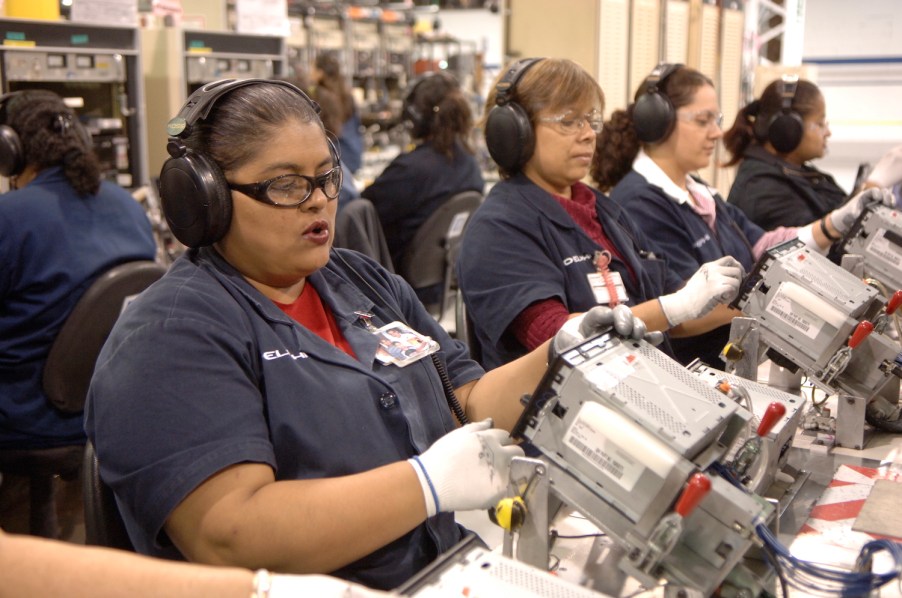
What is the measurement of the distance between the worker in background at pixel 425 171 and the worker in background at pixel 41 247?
4.55ft

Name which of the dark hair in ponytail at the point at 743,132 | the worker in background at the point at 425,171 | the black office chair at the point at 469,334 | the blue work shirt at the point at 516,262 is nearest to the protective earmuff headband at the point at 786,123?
the dark hair in ponytail at the point at 743,132

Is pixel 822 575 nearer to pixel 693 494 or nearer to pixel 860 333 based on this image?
pixel 693 494

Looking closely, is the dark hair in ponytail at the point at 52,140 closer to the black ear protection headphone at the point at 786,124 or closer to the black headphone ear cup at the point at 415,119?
the black headphone ear cup at the point at 415,119

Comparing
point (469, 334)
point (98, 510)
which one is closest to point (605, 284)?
point (469, 334)

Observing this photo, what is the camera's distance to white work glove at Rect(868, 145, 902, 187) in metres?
3.57

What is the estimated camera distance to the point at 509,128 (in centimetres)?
208

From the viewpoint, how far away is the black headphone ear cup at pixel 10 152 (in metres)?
2.43

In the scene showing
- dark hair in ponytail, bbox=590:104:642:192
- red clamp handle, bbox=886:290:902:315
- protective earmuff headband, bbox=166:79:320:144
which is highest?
protective earmuff headband, bbox=166:79:320:144

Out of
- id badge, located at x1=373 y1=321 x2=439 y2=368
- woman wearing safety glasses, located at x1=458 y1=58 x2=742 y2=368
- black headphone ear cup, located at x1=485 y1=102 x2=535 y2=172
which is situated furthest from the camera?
black headphone ear cup, located at x1=485 y1=102 x2=535 y2=172

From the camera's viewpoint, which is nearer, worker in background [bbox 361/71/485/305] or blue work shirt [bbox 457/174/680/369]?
blue work shirt [bbox 457/174/680/369]

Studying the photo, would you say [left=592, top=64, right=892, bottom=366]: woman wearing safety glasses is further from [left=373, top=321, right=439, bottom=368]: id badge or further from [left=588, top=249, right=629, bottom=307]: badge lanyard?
[left=373, top=321, right=439, bottom=368]: id badge

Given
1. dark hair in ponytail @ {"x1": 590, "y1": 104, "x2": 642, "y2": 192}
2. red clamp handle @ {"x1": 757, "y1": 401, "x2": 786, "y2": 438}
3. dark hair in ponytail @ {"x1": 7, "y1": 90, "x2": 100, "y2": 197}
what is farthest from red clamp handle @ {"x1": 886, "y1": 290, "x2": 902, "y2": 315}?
dark hair in ponytail @ {"x1": 7, "y1": 90, "x2": 100, "y2": 197}

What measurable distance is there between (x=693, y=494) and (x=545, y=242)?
1152 mm

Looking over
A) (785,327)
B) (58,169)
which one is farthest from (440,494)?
(58,169)
